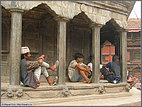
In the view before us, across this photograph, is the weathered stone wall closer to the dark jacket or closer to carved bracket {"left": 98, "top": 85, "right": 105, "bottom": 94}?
the dark jacket

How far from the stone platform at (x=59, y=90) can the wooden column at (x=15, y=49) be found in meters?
0.31

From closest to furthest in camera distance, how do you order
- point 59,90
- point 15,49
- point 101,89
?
point 15,49
point 59,90
point 101,89

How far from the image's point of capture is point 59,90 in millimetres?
7898

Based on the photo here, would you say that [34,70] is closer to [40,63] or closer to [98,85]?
[40,63]

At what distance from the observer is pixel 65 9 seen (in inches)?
324

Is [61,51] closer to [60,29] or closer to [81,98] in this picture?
[60,29]

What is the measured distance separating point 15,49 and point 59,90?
2217 millimetres

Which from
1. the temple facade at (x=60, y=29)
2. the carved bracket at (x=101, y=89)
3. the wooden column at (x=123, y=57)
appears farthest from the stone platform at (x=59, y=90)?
the wooden column at (x=123, y=57)

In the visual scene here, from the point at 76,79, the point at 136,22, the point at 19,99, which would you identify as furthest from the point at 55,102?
the point at 136,22

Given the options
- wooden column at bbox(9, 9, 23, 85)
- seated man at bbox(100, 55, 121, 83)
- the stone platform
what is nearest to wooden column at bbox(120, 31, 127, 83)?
seated man at bbox(100, 55, 121, 83)

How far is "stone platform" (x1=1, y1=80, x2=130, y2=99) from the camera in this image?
698 cm

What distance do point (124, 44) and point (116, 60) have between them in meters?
0.87

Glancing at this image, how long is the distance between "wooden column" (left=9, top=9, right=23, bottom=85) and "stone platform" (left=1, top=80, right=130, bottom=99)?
31cm

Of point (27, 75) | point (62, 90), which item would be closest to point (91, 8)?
point (62, 90)
